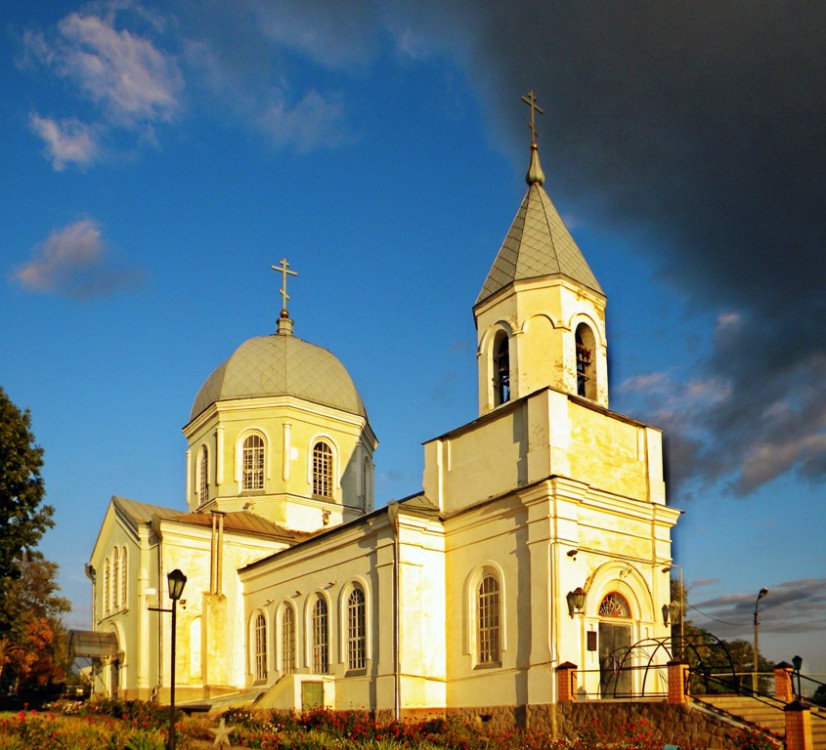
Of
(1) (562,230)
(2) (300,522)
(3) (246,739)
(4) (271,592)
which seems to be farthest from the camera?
(2) (300,522)

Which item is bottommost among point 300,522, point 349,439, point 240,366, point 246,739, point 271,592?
point 246,739

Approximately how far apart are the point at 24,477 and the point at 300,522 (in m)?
9.81

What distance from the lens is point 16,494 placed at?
27.2m

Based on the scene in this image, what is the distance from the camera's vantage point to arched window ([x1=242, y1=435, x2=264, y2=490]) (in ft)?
112

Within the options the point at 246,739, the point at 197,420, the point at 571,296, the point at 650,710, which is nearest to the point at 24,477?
the point at 197,420

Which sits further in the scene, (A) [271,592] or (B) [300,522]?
(B) [300,522]

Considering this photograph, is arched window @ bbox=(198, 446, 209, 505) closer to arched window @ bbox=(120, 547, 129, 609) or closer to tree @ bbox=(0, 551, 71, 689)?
arched window @ bbox=(120, 547, 129, 609)

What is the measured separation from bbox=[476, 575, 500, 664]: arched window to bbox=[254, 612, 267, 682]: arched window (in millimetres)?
9529

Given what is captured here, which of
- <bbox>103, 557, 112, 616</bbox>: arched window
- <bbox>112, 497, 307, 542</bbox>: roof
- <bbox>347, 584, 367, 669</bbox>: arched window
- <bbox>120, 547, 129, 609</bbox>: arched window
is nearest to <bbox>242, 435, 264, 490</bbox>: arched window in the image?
<bbox>112, 497, 307, 542</bbox>: roof

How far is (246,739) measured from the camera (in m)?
A: 19.4

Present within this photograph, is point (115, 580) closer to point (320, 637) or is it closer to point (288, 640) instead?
point (288, 640)

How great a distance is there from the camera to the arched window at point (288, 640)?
28047mm

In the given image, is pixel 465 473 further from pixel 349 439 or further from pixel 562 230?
pixel 349 439

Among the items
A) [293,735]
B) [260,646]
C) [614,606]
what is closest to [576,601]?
[614,606]
